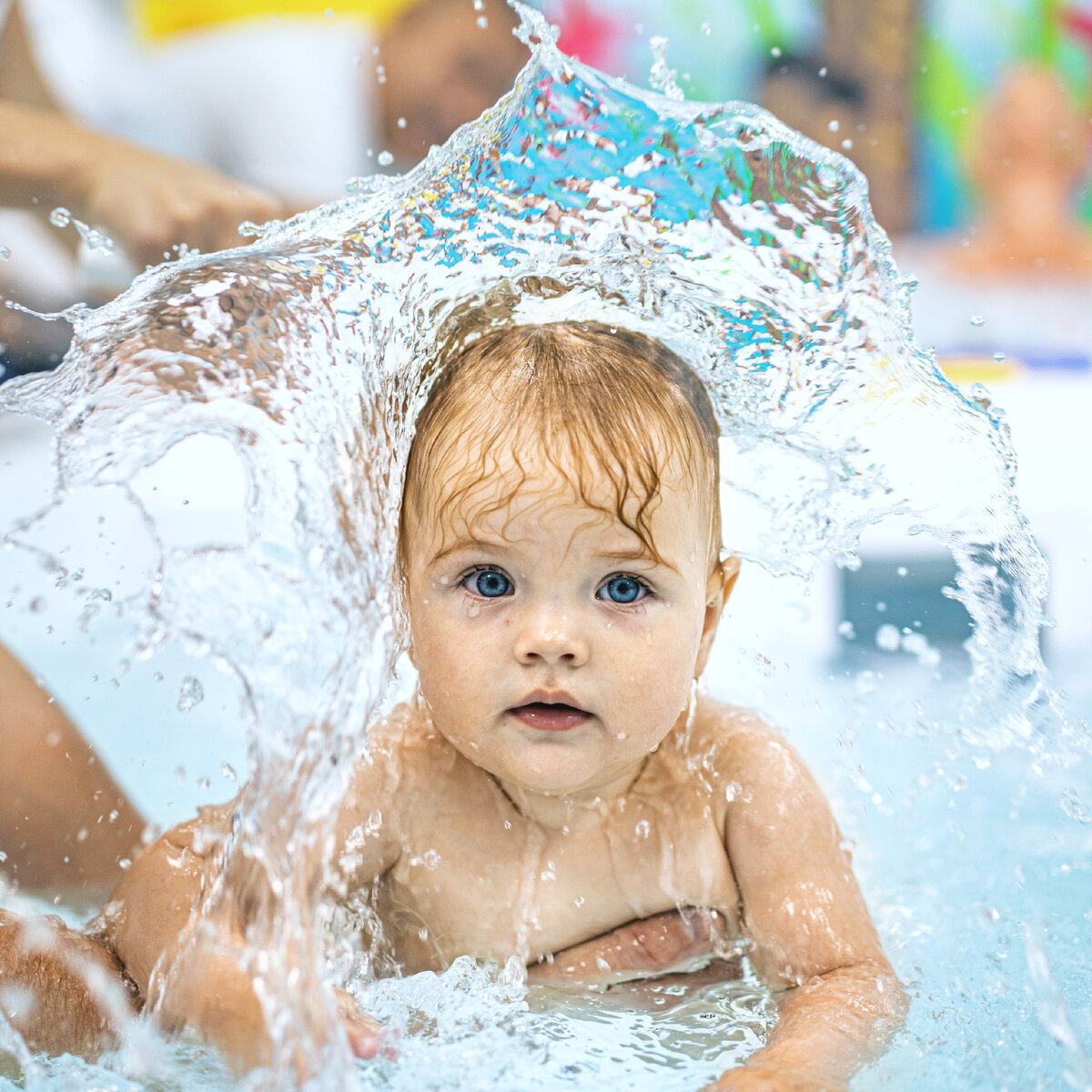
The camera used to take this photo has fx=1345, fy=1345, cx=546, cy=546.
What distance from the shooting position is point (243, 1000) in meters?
1.18

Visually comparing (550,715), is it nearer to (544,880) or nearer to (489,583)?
(489,583)

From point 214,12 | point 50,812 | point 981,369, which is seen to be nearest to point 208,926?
point 50,812

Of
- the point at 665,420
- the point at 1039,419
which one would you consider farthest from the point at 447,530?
the point at 1039,419

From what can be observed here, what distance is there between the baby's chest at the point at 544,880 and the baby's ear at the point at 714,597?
0.18 meters

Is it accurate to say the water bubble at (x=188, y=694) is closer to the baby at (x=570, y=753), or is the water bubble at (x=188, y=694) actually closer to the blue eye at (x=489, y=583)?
the baby at (x=570, y=753)

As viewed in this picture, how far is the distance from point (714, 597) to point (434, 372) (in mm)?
402

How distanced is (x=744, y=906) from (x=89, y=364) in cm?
90

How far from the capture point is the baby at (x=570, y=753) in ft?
4.21

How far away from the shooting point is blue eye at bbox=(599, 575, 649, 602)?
1.32 meters

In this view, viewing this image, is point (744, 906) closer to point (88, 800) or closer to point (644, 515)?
point (644, 515)

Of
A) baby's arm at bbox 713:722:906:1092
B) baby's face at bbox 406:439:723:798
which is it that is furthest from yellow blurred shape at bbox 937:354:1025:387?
baby's face at bbox 406:439:723:798

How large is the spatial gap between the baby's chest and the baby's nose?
0.29 metres

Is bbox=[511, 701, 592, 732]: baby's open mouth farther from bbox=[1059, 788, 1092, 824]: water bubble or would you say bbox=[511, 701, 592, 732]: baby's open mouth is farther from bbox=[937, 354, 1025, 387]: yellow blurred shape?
bbox=[937, 354, 1025, 387]: yellow blurred shape

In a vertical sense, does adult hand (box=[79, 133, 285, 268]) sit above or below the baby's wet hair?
above
